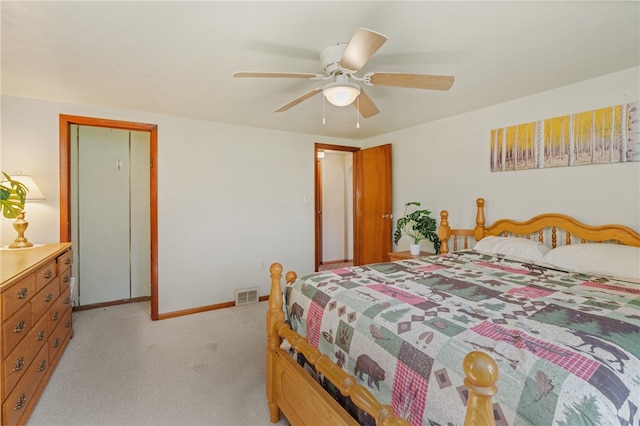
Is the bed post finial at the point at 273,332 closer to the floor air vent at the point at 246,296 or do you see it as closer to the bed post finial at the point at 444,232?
the floor air vent at the point at 246,296

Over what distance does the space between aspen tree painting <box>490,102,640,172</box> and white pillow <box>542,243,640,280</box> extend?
0.74 metres

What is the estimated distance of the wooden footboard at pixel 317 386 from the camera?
0.70m

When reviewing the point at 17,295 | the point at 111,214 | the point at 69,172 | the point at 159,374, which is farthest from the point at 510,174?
the point at 111,214

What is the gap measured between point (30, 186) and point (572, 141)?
4.68 metres

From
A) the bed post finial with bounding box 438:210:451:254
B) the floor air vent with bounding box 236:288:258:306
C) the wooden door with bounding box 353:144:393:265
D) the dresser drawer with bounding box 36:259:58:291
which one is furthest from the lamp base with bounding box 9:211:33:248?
the bed post finial with bounding box 438:210:451:254

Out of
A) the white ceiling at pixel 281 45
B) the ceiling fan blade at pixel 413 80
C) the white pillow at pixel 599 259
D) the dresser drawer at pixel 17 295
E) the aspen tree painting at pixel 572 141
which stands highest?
the white ceiling at pixel 281 45

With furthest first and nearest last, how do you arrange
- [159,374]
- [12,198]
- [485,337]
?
[12,198]
[159,374]
[485,337]

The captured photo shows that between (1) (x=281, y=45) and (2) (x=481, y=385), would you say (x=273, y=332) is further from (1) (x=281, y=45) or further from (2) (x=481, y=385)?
(1) (x=281, y=45)

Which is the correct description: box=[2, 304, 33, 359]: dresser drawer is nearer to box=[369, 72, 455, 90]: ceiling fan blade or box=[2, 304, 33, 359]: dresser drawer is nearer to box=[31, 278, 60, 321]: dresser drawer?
box=[31, 278, 60, 321]: dresser drawer

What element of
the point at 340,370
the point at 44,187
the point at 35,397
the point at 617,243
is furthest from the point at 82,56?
the point at 617,243

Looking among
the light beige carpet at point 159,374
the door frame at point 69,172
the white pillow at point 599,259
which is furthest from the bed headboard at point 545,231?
the door frame at point 69,172

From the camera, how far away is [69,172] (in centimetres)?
300

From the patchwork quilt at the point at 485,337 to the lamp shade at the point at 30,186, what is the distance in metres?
2.56

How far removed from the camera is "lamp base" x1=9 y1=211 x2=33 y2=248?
2.53m
